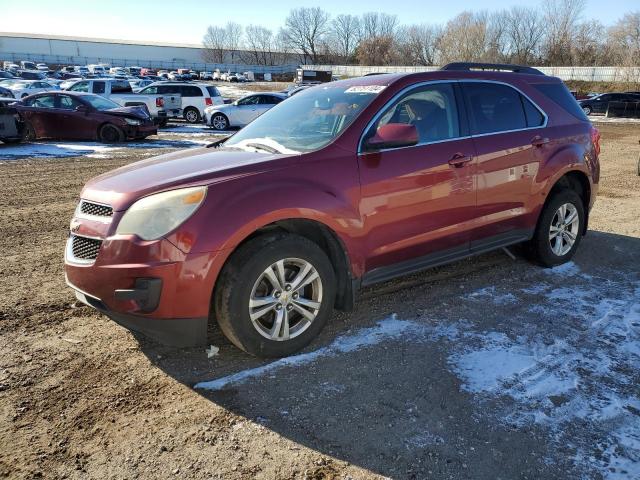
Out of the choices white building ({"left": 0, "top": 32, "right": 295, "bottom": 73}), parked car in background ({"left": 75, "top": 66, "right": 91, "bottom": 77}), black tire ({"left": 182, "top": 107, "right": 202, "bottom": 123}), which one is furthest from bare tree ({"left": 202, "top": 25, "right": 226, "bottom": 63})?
black tire ({"left": 182, "top": 107, "right": 202, "bottom": 123})

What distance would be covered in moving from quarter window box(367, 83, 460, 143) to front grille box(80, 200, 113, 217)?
201 centimetres

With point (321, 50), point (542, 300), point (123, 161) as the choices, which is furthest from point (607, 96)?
point (321, 50)

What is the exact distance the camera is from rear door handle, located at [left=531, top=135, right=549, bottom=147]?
4.85m

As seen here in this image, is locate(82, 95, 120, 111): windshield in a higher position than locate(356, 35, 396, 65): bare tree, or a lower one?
lower

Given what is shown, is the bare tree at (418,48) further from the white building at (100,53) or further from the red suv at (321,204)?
the red suv at (321,204)

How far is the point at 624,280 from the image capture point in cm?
502

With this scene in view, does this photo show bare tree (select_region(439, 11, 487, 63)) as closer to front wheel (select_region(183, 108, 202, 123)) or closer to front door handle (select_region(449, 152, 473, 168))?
front wheel (select_region(183, 108, 202, 123))

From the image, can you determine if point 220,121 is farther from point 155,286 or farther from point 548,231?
→ point 155,286

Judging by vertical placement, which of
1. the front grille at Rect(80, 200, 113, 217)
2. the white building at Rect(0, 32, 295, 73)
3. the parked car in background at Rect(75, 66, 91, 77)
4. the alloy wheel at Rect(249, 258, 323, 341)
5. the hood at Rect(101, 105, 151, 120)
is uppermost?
the white building at Rect(0, 32, 295, 73)

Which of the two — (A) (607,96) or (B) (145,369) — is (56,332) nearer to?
(B) (145,369)

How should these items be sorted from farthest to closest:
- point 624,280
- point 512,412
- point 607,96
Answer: point 607,96 → point 624,280 → point 512,412

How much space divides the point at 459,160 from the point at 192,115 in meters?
20.4

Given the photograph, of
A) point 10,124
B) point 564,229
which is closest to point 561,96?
point 564,229

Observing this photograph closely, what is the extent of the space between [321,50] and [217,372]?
143 meters
